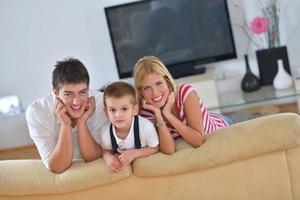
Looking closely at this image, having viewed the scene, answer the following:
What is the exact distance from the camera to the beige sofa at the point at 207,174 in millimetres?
1480

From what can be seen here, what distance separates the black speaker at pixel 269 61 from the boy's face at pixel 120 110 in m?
2.60

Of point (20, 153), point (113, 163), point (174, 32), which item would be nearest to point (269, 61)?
point (174, 32)

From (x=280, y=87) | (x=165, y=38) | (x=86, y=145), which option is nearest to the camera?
(x=86, y=145)

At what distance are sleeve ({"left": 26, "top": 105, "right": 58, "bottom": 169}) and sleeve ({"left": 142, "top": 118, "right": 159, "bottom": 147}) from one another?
402mm

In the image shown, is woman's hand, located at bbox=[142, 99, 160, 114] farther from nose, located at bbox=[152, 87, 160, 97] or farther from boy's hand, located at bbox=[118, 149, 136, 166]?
boy's hand, located at bbox=[118, 149, 136, 166]

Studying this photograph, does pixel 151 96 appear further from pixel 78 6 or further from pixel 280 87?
pixel 78 6

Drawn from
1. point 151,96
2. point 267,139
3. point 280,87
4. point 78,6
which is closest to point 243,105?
point 280,87

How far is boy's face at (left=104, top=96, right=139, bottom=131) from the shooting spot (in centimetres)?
170

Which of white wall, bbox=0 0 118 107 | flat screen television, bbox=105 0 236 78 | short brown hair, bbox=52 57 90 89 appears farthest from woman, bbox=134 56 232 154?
white wall, bbox=0 0 118 107

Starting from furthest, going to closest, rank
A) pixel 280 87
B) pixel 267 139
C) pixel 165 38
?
pixel 165 38, pixel 280 87, pixel 267 139

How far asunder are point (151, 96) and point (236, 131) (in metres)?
0.44

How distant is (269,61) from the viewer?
407 centimetres

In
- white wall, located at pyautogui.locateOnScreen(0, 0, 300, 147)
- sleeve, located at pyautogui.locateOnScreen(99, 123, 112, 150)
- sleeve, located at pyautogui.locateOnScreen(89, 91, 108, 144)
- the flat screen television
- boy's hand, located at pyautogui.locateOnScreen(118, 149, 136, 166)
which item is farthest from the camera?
white wall, located at pyautogui.locateOnScreen(0, 0, 300, 147)

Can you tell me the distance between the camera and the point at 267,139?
57.6 inches
